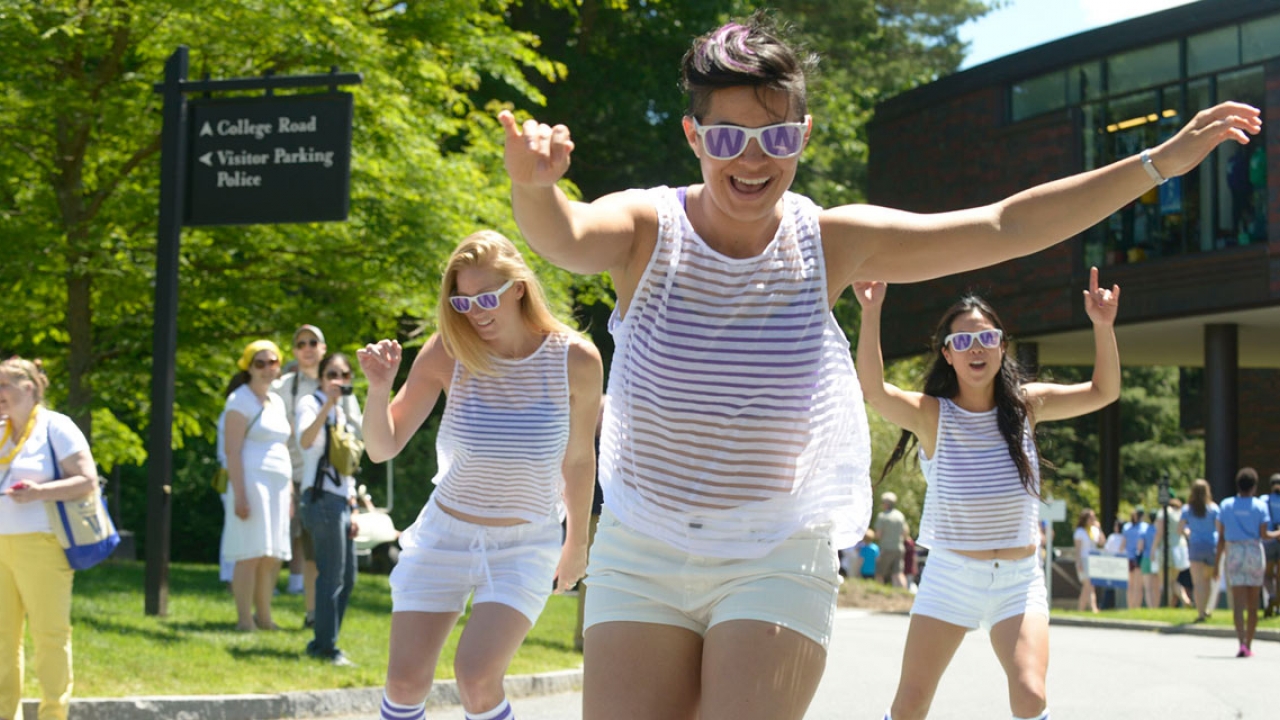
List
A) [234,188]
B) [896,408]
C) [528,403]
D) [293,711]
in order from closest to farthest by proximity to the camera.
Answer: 1. [528,403]
2. [896,408]
3. [293,711]
4. [234,188]

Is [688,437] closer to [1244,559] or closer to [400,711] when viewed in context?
[400,711]

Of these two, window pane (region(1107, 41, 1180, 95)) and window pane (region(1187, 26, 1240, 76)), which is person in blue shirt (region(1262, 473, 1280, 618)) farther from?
window pane (region(1107, 41, 1180, 95))

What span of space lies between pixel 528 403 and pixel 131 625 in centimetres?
631

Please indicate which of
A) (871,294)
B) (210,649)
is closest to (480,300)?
(871,294)

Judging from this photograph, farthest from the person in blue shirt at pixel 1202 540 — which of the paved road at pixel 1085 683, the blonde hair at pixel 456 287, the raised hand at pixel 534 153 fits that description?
the raised hand at pixel 534 153

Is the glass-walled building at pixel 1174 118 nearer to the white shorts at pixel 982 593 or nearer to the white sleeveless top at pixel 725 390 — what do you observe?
the white shorts at pixel 982 593

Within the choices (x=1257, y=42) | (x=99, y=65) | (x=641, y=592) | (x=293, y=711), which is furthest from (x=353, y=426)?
(x=1257, y=42)

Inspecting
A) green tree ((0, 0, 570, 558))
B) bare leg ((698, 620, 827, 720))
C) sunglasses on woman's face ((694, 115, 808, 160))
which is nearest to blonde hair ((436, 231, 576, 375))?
sunglasses on woman's face ((694, 115, 808, 160))

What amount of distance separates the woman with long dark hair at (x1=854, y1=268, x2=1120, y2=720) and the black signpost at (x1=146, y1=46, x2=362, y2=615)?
7117 millimetres

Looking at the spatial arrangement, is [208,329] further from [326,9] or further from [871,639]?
[871,639]

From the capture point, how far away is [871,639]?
1927cm

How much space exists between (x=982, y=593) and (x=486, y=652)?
1961 millimetres

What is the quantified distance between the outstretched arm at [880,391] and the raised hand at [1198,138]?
1.91 metres

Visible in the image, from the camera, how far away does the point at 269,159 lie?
1332cm
